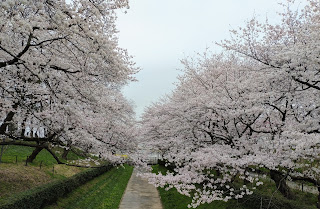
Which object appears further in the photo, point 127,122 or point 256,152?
point 127,122

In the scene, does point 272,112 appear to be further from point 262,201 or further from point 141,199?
point 141,199

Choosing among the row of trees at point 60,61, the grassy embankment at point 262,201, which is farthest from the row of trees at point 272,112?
the row of trees at point 60,61

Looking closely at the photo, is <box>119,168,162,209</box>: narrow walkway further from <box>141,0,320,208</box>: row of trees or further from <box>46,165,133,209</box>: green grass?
<box>141,0,320,208</box>: row of trees

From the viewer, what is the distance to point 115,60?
21.9 ft

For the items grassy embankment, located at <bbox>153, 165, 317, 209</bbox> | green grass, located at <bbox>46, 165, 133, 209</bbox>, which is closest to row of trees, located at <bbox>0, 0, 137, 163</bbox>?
green grass, located at <bbox>46, 165, 133, 209</bbox>

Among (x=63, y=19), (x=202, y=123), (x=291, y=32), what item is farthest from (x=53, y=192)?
(x=291, y=32)

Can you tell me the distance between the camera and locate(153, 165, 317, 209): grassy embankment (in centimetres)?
832

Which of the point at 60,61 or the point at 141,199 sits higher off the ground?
the point at 60,61

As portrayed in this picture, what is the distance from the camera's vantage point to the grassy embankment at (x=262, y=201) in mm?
8320

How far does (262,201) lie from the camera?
363 inches

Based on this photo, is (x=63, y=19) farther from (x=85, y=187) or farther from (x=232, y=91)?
(x=85, y=187)

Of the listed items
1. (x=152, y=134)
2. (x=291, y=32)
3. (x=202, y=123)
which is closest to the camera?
(x=291, y=32)

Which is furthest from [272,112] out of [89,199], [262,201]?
[89,199]

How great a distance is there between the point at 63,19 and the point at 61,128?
4.31 metres
